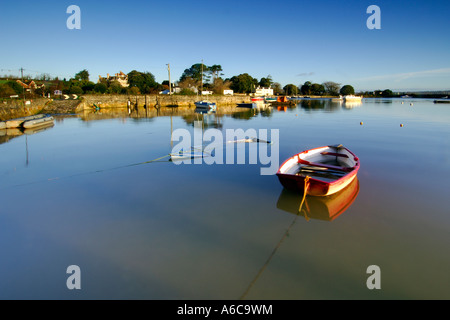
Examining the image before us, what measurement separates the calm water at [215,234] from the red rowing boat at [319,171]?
0.57 meters

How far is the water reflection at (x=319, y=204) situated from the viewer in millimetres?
6668

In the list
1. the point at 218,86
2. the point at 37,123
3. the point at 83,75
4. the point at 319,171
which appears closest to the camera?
the point at 319,171

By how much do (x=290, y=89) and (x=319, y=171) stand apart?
160747 mm

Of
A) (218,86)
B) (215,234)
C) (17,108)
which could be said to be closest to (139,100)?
(17,108)

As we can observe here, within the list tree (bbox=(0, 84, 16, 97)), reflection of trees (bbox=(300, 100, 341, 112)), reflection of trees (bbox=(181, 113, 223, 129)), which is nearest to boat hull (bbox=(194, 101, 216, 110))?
reflection of trees (bbox=(181, 113, 223, 129))

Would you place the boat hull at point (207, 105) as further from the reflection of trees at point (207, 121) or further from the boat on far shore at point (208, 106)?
the reflection of trees at point (207, 121)

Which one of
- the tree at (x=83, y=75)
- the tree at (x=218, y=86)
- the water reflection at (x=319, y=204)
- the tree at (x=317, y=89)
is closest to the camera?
the water reflection at (x=319, y=204)

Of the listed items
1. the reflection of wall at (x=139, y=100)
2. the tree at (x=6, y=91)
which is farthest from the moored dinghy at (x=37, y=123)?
the reflection of wall at (x=139, y=100)

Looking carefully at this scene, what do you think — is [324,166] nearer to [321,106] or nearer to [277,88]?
[321,106]

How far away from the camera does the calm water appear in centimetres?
416

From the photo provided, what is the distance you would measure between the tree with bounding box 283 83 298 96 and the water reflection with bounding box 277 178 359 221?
514ft

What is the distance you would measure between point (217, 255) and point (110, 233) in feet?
8.78

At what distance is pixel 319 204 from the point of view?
23.5 feet
